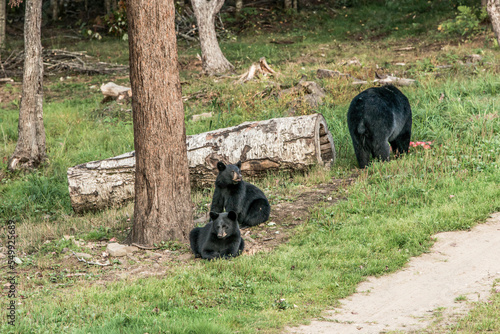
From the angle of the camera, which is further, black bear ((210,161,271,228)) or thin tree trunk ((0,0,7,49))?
thin tree trunk ((0,0,7,49))

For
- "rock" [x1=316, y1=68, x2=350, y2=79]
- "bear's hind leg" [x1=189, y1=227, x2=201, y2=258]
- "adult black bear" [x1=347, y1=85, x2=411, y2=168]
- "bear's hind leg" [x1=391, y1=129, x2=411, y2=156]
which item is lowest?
"bear's hind leg" [x1=189, y1=227, x2=201, y2=258]

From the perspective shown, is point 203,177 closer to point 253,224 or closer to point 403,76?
point 253,224

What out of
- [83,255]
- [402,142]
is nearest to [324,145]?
[402,142]

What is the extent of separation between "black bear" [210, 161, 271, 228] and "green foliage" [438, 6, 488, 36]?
15959 millimetres

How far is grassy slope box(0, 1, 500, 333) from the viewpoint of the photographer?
533 cm

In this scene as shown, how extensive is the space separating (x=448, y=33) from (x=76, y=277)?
19695mm

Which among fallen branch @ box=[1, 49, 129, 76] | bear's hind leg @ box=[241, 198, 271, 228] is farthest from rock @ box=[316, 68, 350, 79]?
bear's hind leg @ box=[241, 198, 271, 228]

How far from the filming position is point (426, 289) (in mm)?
5883

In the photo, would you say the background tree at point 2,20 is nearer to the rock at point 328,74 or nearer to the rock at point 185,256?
the rock at point 328,74

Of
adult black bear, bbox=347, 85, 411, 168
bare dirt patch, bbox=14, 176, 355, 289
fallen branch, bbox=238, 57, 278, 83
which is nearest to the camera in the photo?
bare dirt patch, bbox=14, 176, 355, 289

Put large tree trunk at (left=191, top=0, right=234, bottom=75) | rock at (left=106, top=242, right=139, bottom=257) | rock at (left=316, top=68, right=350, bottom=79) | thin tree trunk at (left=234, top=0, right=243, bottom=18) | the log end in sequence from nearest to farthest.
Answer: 1. rock at (left=106, top=242, right=139, bottom=257)
2. the log end
3. rock at (left=316, top=68, right=350, bottom=79)
4. large tree trunk at (left=191, top=0, right=234, bottom=75)
5. thin tree trunk at (left=234, top=0, right=243, bottom=18)

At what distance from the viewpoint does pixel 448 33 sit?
22016 mm

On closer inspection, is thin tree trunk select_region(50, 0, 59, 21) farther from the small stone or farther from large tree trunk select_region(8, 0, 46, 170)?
the small stone

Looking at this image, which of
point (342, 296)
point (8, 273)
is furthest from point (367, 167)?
point (8, 273)
